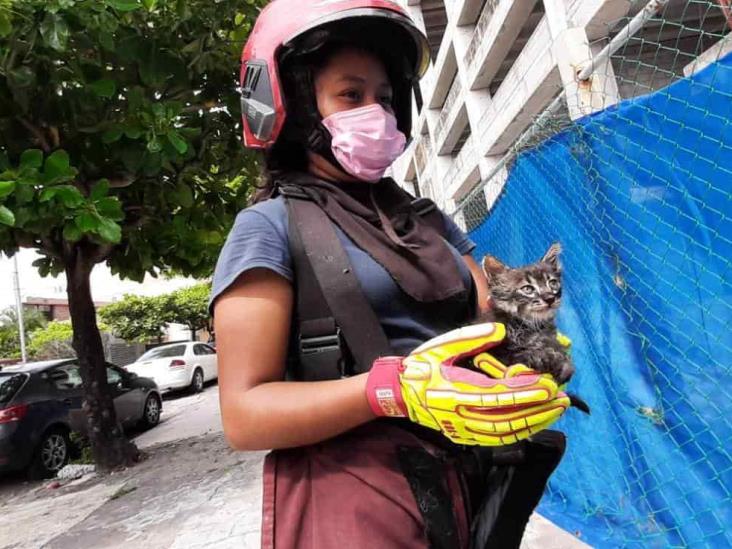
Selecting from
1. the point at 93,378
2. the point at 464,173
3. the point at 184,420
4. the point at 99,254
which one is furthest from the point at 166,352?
the point at 464,173

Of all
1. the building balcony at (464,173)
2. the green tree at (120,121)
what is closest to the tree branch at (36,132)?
the green tree at (120,121)

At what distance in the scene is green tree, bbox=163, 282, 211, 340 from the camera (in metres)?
25.7

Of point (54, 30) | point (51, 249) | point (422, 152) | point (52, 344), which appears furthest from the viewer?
point (52, 344)

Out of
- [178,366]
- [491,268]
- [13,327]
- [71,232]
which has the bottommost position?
[178,366]

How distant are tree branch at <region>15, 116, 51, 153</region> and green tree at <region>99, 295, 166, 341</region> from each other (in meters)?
20.8

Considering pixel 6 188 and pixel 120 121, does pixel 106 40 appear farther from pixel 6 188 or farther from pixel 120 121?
pixel 6 188

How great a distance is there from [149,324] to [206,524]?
21.8 m

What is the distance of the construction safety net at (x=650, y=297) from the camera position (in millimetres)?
2018

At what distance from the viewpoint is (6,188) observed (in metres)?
4.00

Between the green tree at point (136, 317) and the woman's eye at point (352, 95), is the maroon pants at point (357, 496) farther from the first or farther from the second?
the green tree at point (136, 317)

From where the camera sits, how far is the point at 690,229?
2115 millimetres

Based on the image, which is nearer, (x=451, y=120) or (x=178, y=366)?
(x=451, y=120)

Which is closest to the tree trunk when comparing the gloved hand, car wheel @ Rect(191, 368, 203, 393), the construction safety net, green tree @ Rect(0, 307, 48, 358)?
the construction safety net

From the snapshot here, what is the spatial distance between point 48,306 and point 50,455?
141 feet
